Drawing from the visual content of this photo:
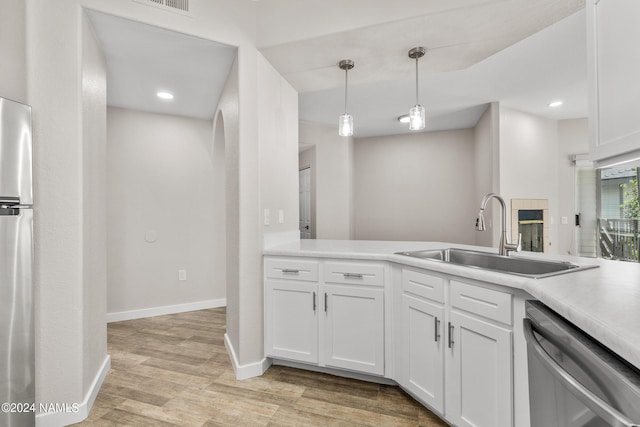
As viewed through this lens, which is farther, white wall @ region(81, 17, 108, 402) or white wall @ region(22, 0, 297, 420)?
white wall @ region(81, 17, 108, 402)

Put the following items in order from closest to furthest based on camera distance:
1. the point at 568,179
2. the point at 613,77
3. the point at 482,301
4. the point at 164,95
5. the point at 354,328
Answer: the point at 613,77 → the point at 482,301 → the point at 354,328 → the point at 164,95 → the point at 568,179

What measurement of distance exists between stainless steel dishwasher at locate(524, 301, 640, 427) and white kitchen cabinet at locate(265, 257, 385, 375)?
1048mm

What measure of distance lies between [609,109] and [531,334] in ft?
2.78

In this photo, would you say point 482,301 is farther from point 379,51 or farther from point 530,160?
point 530,160

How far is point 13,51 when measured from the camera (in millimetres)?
1653

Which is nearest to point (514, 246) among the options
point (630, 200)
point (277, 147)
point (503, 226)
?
point (503, 226)

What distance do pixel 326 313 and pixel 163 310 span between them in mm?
2497

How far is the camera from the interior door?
526 centimetres

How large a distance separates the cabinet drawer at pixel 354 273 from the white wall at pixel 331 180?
2773 mm

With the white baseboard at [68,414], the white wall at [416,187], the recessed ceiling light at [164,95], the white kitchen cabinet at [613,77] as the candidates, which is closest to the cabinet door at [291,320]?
the white baseboard at [68,414]

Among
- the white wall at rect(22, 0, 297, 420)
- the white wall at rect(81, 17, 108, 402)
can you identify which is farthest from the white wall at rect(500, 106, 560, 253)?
the white wall at rect(81, 17, 108, 402)

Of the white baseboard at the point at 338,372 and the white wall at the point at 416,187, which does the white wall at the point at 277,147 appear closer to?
the white baseboard at the point at 338,372

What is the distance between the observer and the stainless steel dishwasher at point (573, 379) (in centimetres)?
64

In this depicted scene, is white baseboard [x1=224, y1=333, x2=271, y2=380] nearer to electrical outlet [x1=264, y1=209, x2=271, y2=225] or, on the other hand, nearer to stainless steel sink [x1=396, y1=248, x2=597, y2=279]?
electrical outlet [x1=264, y1=209, x2=271, y2=225]
